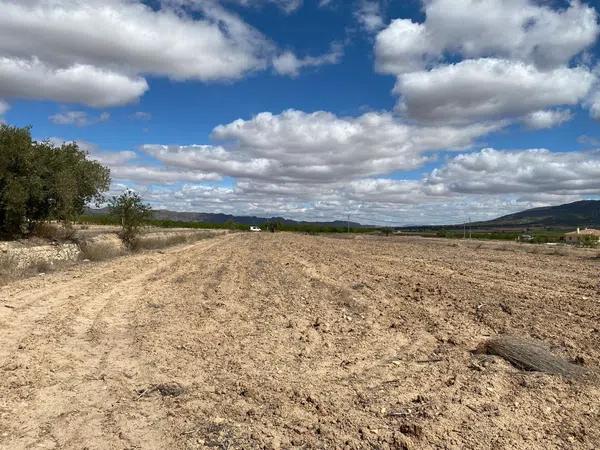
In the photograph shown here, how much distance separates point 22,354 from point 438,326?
705 centimetres

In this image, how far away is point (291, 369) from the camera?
7445mm

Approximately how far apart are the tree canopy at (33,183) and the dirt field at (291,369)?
503 inches

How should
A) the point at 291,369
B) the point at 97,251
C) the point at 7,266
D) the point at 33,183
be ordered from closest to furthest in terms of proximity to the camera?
1. the point at 291,369
2. the point at 7,266
3. the point at 33,183
4. the point at 97,251

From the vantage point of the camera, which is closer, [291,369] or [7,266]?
[291,369]

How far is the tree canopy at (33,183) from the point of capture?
25.9 m

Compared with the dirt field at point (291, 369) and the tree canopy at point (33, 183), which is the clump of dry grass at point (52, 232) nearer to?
the tree canopy at point (33, 183)

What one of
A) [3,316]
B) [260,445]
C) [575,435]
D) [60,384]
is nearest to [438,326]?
[575,435]

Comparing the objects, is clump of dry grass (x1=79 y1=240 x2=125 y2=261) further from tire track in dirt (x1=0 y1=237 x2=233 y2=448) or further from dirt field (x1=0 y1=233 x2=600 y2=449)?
tire track in dirt (x1=0 y1=237 x2=233 y2=448)

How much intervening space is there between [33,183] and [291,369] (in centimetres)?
2343

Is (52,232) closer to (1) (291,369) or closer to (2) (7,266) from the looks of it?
(2) (7,266)

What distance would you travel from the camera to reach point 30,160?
2708cm

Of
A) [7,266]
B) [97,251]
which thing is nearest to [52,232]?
[97,251]

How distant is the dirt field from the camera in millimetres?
5371

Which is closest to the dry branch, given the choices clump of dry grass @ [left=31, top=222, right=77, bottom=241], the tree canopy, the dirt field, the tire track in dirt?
the dirt field
